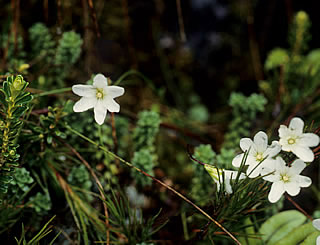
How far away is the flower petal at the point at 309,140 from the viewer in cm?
115

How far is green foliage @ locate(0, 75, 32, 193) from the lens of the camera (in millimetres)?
1149

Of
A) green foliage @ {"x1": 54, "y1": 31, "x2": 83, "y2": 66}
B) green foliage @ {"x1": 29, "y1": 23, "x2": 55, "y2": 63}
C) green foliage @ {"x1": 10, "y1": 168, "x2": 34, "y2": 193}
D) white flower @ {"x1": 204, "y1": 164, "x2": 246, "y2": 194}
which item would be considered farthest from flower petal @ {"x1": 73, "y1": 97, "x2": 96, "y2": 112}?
green foliage @ {"x1": 29, "y1": 23, "x2": 55, "y2": 63}

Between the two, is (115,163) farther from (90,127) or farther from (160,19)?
(160,19)

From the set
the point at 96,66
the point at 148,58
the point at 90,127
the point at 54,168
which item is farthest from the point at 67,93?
the point at 148,58

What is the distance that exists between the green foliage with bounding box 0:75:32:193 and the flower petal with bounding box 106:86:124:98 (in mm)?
290

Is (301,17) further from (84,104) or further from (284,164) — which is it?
(84,104)

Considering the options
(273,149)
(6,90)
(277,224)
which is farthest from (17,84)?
(277,224)

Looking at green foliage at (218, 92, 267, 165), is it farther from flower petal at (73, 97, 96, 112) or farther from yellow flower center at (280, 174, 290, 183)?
flower petal at (73, 97, 96, 112)

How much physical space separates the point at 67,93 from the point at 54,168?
1.56ft

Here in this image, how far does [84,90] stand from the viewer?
1.28m

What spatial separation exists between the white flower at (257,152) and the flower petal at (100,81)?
572mm

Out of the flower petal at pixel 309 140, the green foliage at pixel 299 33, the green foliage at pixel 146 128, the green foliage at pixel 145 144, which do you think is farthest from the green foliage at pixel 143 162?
the green foliage at pixel 299 33

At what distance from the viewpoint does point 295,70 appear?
231 cm

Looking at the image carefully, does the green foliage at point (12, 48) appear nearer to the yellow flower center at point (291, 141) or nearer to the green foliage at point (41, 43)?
the green foliage at point (41, 43)
